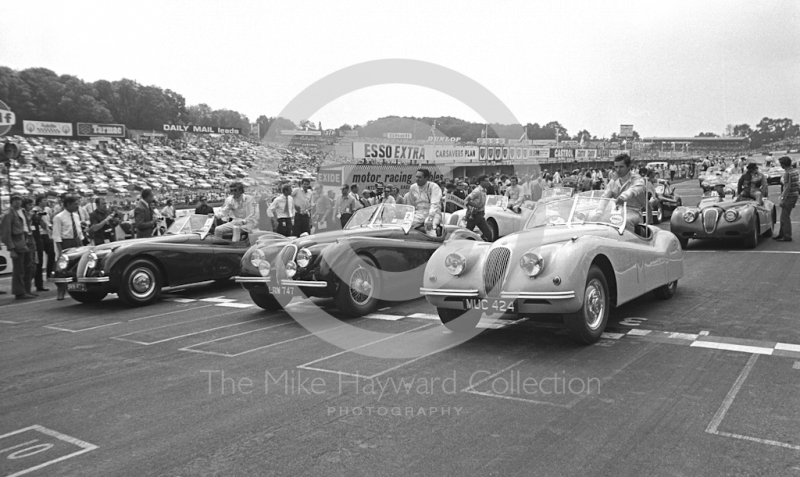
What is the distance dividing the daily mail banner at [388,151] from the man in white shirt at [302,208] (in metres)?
15.8

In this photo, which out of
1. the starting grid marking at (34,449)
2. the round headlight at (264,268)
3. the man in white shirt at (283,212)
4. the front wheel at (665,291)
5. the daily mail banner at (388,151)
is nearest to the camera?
the starting grid marking at (34,449)

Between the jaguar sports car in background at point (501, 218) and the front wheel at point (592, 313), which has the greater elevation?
the jaguar sports car in background at point (501, 218)

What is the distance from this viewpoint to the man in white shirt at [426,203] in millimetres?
9016

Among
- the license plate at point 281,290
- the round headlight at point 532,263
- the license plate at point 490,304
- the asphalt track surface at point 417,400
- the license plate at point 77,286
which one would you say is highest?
the round headlight at point 532,263

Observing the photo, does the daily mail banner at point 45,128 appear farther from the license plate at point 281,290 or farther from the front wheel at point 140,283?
the license plate at point 281,290

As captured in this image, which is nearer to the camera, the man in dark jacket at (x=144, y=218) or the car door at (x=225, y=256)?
the car door at (x=225, y=256)

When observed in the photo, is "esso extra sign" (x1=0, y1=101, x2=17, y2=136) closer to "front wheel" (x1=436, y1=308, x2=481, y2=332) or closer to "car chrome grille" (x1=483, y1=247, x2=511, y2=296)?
"front wheel" (x1=436, y1=308, x2=481, y2=332)

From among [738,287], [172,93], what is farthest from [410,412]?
[172,93]

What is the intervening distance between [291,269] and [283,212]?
708 cm

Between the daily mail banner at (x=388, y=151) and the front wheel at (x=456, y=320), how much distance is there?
24.7 m

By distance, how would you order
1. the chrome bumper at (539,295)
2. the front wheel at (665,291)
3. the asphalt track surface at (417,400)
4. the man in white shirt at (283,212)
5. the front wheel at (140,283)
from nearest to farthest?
1. the asphalt track surface at (417,400)
2. the chrome bumper at (539,295)
3. the front wheel at (665,291)
4. the front wheel at (140,283)
5. the man in white shirt at (283,212)

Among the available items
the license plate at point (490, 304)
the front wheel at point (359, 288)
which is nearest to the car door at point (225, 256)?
the front wheel at point (359, 288)

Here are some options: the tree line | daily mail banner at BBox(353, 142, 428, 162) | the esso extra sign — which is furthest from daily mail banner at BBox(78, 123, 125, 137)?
the esso extra sign

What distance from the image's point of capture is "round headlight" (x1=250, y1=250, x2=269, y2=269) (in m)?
7.65
